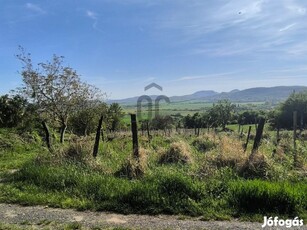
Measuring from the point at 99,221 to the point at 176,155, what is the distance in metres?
5.32

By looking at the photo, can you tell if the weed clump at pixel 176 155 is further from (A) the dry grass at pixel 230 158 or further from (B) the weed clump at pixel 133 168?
(B) the weed clump at pixel 133 168

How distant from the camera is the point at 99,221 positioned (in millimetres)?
5570

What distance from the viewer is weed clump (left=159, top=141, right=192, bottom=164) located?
10477 millimetres

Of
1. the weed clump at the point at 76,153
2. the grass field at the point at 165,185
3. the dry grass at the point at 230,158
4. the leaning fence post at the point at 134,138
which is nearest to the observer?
the grass field at the point at 165,185

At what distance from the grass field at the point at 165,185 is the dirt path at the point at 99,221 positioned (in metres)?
0.23

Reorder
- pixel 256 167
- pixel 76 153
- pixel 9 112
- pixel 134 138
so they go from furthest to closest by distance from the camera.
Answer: pixel 9 112
pixel 76 153
pixel 134 138
pixel 256 167

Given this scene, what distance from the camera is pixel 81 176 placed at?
783cm

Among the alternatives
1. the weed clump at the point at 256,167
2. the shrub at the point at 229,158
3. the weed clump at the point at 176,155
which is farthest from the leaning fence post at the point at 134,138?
the weed clump at the point at 256,167

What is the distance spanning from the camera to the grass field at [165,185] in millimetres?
5926

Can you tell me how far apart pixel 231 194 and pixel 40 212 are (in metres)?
3.85

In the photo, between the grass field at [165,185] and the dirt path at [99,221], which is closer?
the dirt path at [99,221]

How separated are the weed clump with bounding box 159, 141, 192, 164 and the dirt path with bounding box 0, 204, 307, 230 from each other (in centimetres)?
472

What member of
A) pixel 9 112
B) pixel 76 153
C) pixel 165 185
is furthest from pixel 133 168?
pixel 9 112

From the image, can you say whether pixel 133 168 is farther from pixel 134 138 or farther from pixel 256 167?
pixel 256 167
